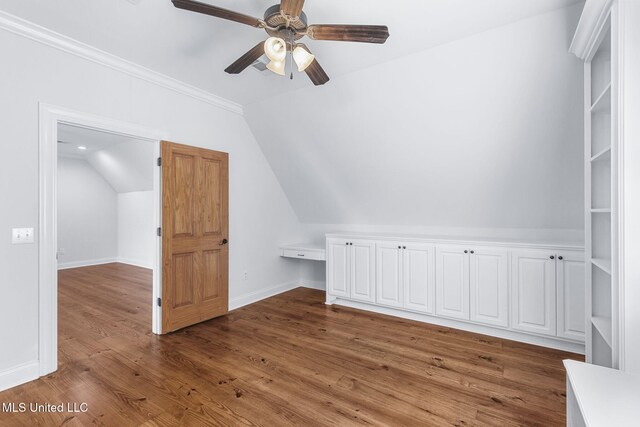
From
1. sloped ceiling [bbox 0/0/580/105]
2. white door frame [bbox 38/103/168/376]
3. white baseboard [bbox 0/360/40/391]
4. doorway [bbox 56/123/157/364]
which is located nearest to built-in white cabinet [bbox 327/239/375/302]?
sloped ceiling [bbox 0/0/580/105]

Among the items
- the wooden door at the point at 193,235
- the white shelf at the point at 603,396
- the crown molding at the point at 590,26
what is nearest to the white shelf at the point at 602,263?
the white shelf at the point at 603,396

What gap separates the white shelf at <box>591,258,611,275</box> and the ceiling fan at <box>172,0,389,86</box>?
1783mm

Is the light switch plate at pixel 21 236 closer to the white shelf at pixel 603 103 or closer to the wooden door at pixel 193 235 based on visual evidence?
the wooden door at pixel 193 235

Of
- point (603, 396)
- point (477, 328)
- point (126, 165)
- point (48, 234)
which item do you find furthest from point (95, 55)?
point (477, 328)

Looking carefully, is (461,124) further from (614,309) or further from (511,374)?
(511,374)

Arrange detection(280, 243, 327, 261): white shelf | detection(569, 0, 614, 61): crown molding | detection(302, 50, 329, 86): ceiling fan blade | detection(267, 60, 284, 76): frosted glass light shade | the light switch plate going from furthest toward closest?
detection(280, 243, 327, 261): white shelf
the light switch plate
detection(302, 50, 329, 86): ceiling fan blade
detection(267, 60, 284, 76): frosted glass light shade
detection(569, 0, 614, 61): crown molding

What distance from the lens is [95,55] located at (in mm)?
2602

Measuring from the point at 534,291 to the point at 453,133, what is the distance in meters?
1.72

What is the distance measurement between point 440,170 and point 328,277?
79.5 inches

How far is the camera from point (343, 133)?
3.49 metres

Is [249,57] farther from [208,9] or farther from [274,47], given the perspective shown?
[208,9]

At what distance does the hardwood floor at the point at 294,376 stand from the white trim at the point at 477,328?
10cm

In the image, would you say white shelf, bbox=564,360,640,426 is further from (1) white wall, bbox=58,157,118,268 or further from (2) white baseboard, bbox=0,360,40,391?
(1) white wall, bbox=58,157,118,268

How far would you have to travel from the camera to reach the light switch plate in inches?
88.7
